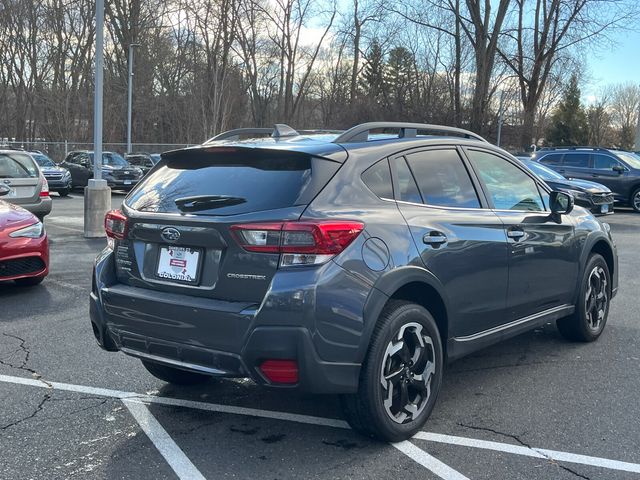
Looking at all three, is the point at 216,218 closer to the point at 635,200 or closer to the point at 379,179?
the point at 379,179

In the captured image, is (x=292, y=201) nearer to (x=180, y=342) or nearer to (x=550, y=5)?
(x=180, y=342)

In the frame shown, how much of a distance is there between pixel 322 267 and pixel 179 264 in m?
0.83

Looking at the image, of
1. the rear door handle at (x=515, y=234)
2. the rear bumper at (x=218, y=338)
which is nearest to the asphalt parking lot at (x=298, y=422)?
the rear bumper at (x=218, y=338)

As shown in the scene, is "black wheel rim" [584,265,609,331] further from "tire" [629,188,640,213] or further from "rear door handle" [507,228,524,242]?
"tire" [629,188,640,213]

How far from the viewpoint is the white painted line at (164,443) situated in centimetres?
338

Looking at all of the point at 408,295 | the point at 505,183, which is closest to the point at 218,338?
the point at 408,295

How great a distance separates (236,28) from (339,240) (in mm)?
40082

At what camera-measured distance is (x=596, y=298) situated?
576 cm

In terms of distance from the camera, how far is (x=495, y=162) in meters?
4.94

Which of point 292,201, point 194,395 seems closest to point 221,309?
point 292,201

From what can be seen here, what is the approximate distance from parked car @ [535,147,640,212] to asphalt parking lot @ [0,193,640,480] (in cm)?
1500

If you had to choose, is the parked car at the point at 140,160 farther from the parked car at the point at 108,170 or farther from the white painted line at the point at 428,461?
the white painted line at the point at 428,461

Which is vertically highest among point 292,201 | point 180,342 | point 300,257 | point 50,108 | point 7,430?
point 50,108

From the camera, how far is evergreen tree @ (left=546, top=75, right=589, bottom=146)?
5641cm
